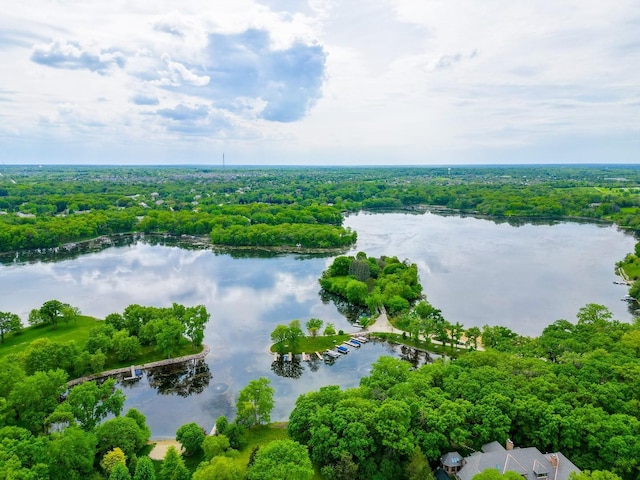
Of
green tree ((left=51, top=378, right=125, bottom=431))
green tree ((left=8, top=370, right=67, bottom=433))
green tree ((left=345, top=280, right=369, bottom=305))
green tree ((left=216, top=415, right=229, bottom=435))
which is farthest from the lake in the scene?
green tree ((left=8, top=370, right=67, bottom=433))

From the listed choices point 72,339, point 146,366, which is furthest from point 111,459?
point 72,339

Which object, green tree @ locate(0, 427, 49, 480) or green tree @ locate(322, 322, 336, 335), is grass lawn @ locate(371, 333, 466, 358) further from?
green tree @ locate(0, 427, 49, 480)

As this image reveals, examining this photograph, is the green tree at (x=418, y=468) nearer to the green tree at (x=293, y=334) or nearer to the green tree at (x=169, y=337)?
the green tree at (x=293, y=334)

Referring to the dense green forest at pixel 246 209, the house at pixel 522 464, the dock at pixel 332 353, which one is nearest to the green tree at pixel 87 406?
the dock at pixel 332 353

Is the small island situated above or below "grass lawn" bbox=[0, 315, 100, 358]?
above

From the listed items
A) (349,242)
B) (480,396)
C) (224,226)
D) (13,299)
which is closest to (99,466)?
(480,396)

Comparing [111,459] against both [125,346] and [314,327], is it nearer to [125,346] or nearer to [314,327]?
[125,346]
